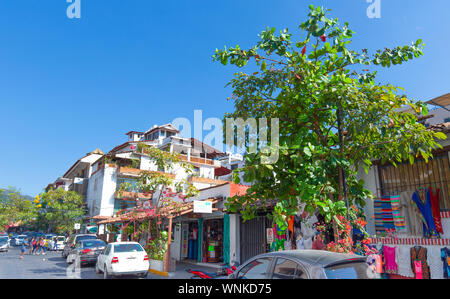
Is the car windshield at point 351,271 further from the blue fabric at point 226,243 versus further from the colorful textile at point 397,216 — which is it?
the blue fabric at point 226,243

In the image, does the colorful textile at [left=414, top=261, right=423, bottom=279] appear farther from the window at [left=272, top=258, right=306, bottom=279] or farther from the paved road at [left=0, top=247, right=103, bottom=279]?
the paved road at [left=0, top=247, right=103, bottom=279]

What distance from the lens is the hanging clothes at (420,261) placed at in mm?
8555

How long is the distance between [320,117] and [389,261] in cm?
531

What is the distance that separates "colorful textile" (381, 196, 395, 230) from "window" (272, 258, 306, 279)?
627cm

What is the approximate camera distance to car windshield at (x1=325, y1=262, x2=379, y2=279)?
13.5ft

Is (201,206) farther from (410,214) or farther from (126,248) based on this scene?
(410,214)

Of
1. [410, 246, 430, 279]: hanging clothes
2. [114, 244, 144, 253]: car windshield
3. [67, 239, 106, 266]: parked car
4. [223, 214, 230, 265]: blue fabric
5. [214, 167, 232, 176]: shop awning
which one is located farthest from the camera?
[214, 167, 232, 176]: shop awning

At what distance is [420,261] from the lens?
8719 millimetres

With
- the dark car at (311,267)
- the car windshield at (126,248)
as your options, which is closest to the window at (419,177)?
the dark car at (311,267)

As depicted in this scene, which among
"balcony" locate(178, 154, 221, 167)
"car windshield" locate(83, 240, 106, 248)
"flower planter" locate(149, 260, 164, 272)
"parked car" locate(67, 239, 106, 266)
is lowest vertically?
"flower planter" locate(149, 260, 164, 272)

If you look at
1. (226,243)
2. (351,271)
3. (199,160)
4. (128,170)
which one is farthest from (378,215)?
(199,160)

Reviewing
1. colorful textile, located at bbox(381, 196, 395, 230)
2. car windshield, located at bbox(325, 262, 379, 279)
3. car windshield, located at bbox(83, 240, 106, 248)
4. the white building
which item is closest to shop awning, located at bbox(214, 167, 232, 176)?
the white building

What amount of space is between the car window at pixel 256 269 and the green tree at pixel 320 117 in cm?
95
